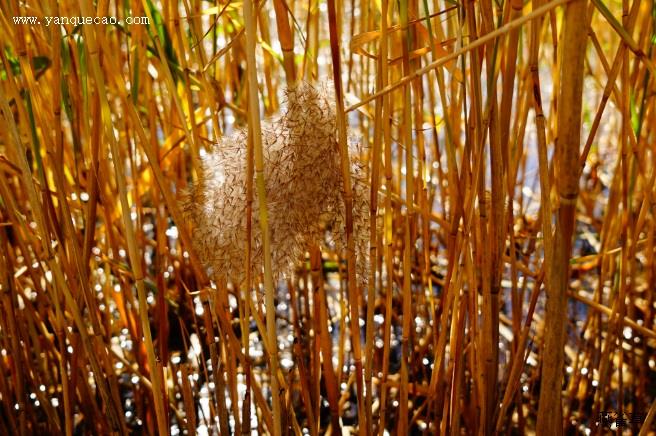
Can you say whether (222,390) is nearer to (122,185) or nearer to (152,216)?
(122,185)

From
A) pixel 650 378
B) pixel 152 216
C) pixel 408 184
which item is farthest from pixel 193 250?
pixel 152 216

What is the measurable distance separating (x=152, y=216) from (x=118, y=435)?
4.39ft

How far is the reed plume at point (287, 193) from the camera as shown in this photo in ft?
2.39

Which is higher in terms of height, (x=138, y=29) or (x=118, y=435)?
(x=138, y=29)

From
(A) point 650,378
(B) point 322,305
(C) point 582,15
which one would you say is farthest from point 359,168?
(A) point 650,378

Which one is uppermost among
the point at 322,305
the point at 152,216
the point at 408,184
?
the point at 152,216

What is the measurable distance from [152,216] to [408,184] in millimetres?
1598

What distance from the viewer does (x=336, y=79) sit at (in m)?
0.66

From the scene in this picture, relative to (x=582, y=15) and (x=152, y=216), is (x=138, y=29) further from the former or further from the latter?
(x=152, y=216)

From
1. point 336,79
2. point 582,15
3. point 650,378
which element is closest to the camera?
point 582,15

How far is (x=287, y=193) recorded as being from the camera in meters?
0.74

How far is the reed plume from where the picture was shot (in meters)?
0.73

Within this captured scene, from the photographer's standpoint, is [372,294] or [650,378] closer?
[372,294]

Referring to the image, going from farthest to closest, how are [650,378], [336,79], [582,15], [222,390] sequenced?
[650,378] < [222,390] < [336,79] < [582,15]
